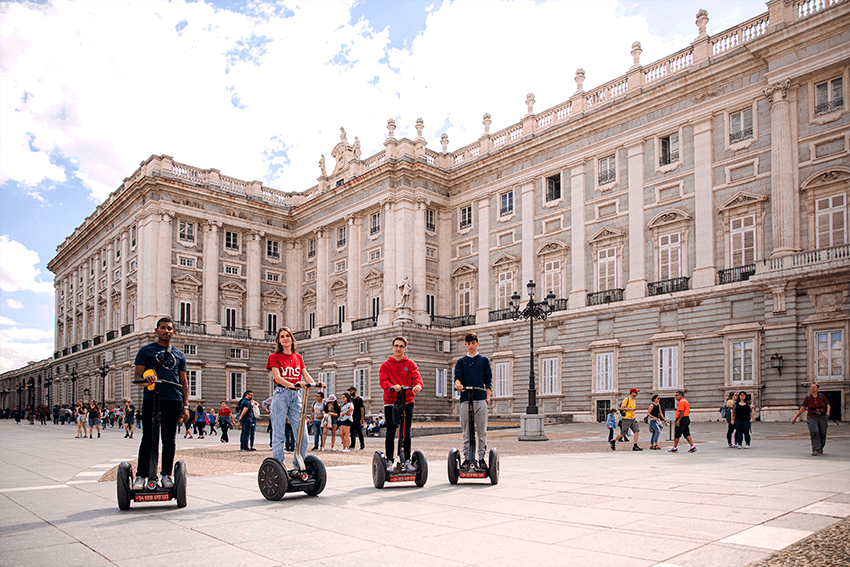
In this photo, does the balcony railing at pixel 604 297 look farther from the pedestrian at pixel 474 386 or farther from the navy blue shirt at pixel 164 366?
the navy blue shirt at pixel 164 366

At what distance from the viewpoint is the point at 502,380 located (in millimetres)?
39906

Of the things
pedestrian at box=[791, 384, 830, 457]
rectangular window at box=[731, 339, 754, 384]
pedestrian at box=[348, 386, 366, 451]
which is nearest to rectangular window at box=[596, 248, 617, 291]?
rectangular window at box=[731, 339, 754, 384]

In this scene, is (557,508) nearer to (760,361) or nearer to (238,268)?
(760,361)

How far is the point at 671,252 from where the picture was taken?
32.6 meters

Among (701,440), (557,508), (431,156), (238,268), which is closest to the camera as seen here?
(557,508)

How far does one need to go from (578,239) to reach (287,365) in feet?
101

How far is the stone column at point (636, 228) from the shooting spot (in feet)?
110

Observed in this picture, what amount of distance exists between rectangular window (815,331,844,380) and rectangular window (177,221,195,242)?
40.8m

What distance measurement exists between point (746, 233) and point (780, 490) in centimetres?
2398

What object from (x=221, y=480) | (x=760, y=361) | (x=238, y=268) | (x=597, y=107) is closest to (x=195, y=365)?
(x=238, y=268)

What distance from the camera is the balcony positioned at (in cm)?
5106

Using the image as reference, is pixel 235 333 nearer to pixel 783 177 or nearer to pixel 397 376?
pixel 783 177

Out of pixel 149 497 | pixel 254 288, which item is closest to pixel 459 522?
pixel 149 497

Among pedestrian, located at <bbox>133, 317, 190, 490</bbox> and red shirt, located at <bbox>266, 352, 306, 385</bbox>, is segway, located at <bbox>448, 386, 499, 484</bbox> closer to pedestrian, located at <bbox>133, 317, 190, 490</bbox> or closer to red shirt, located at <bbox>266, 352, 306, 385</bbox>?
red shirt, located at <bbox>266, 352, 306, 385</bbox>
